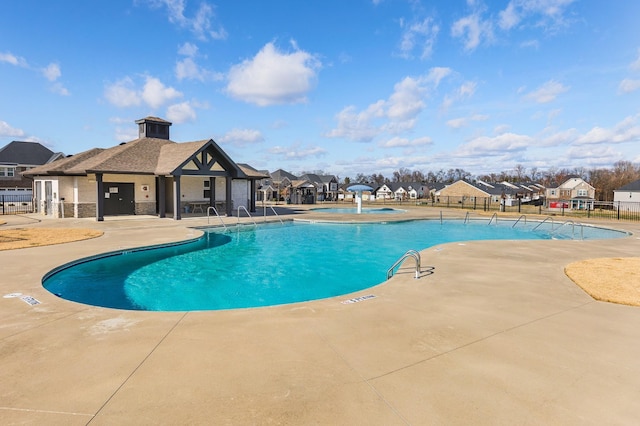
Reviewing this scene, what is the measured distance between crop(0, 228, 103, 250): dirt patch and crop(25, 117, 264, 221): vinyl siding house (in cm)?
449

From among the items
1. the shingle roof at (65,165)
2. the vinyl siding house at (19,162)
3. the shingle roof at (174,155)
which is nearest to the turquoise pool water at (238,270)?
the shingle roof at (174,155)

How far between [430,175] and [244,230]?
420 ft

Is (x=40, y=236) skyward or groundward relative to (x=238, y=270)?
skyward

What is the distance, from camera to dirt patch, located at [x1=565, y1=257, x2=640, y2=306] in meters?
6.75

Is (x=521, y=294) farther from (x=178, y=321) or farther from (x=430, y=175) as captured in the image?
(x=430, y=175)

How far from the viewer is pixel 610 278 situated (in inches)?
320

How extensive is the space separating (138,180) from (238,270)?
15.1 meters

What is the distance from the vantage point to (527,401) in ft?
11.0

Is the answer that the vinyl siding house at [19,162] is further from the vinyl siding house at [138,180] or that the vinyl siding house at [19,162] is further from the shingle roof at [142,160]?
the shingle roof at [142,160]

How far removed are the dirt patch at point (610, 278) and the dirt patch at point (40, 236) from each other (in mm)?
15012

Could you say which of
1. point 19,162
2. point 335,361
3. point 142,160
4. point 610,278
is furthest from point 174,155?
point 19,162

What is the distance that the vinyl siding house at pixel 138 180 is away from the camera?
20891mm

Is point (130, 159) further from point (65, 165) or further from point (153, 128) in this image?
point (153, 128)

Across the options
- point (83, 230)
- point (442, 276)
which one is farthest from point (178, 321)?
point (83, 230)
